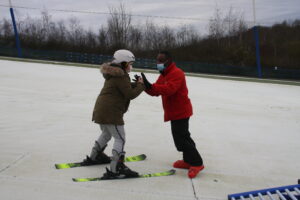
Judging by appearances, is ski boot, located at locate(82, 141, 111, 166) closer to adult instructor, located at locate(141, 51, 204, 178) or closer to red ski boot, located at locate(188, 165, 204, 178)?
adult instructor, located at locate(141, 51, 204, 178)

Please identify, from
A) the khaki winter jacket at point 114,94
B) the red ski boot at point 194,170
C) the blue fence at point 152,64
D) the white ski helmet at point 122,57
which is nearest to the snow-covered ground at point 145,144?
the red ski boot at point 194,170

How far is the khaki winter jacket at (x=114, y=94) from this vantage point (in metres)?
3.03

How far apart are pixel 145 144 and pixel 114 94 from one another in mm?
1502

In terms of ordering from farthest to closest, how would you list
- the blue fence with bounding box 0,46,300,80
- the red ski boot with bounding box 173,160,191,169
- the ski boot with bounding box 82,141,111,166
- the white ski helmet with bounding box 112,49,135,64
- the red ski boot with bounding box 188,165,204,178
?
the blue fence with bounding box 0,46,300,80, the red ski boot with bounding box 173,160,191,169, the ski boot with bounding box 82,141,111,166, the red ski boot with bounding box 188,165,204,178, the white ski helmet with bounding box 112,49,135,64

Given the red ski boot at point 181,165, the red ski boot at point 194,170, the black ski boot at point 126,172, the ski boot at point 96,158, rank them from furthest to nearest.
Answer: the red ski boot at point 181,165, the ski boot at point 96,158, the red ski boot at point 194,170, the black ski boot at point 126,172

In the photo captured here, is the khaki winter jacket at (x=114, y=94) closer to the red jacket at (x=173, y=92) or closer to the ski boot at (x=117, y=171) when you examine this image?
the red jacket at (x=173, y=92)

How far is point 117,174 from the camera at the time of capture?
319cm

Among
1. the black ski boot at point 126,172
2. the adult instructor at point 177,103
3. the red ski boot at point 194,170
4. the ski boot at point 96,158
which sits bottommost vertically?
the red ski boot at point 194,170

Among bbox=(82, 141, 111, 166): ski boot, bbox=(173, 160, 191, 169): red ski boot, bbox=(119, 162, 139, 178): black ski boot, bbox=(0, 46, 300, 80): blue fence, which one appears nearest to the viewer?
bbox=(119, 162, 139, 178): black ski boot

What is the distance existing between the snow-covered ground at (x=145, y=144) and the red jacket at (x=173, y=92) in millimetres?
725

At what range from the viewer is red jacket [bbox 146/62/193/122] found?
10.4 feet

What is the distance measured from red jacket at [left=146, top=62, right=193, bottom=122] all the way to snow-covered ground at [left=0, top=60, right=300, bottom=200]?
2.38ft

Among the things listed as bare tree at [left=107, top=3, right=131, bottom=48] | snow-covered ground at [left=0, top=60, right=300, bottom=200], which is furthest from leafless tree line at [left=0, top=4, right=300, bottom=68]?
snow-covered ground at [left=0, top=60, right=300, bottom=200]

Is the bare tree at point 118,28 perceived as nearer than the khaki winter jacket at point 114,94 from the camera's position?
No
